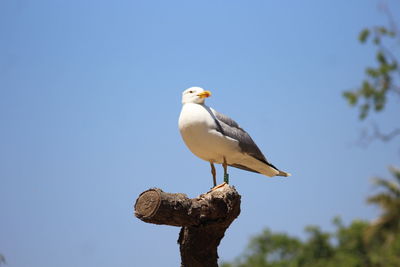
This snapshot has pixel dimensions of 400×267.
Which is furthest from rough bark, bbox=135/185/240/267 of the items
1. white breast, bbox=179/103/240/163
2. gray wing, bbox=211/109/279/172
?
gray wing, bbox=211/109/279/172

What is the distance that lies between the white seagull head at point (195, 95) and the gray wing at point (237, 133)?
272 mm

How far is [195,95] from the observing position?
873cm

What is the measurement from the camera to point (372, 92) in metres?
17.8

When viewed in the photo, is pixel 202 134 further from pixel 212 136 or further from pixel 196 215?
pixel 196 215

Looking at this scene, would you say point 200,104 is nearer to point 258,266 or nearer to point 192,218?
point 192,218

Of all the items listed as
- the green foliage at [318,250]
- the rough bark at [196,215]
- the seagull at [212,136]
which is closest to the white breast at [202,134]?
the seagull at [212,136]

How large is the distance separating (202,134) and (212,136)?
0.15m

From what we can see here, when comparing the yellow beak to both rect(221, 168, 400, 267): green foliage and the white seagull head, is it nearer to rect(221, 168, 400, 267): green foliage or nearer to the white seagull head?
the white seagull head

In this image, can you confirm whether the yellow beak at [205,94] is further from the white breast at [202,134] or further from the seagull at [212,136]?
the white breast at [202,134]

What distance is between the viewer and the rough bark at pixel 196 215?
7043 millimetres

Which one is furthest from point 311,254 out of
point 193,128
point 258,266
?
point 193,128

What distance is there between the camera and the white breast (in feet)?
27.4

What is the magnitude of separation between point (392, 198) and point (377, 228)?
55 centimetres

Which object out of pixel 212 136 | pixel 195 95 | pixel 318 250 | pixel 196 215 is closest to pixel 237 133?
pixel 212 136
